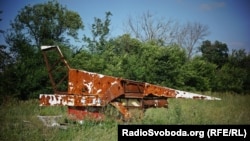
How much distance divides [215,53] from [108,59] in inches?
341

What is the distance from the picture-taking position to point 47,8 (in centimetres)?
1270

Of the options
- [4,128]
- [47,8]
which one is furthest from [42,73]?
[4,128]

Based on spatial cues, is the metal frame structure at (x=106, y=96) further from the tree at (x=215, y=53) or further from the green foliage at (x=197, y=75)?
the tree at (x=215, y=53)

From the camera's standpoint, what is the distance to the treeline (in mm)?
11117

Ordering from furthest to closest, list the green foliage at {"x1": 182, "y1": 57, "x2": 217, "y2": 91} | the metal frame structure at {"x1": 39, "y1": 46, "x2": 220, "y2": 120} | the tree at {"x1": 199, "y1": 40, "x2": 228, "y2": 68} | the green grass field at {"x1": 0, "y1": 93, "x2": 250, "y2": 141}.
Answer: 1. the tree at {"x1": 199, "y1": 40, "x2": 228, "y2": 68}
2. the green foliage at {"x1": 182, "y1": 57, "x2": 217, "y2": 91}
3. the metal frame structure at {"x1": 39, "y1": 46, "x2": 220, "y2": 120}
4. the green grass field at {"x1": 0, "y1": 93, "x2": 250, "y2": 141}

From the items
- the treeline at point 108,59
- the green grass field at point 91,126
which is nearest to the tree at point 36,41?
the treeline at point 108,59

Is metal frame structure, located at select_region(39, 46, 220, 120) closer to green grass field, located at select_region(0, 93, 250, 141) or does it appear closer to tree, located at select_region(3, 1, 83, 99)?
green grass field, located at select_region(0, 93, 250, 141)

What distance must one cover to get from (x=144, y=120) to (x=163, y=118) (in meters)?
0.37

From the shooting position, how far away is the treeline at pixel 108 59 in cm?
1112

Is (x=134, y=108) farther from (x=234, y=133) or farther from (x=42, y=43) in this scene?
(x=42, y=43)

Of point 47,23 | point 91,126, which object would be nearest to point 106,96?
point 91,126

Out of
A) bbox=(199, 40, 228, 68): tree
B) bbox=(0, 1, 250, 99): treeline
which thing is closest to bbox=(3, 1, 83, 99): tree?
bbox=(0, 1, 250, 99): treeline

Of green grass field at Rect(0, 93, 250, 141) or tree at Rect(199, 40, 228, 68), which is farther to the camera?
tree at Rect(199, 40, 228, 68)

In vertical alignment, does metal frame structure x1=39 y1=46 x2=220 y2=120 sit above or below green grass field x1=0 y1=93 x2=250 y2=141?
above
